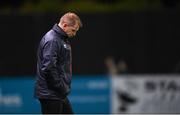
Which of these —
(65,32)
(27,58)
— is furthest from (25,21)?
(65,32)

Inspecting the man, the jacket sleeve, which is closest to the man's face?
the man

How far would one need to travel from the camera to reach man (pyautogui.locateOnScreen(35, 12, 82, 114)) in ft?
25.5

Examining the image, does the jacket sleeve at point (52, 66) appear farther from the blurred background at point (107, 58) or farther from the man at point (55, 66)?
the blurred background at point (107, 58)

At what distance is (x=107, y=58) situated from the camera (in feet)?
51.3

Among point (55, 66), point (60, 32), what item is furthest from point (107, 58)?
point (55, 66)

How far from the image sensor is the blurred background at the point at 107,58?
15156 mm

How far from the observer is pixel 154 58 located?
1586 cm

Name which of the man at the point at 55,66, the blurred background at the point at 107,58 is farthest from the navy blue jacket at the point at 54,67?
the blurred background at the point at 107,58

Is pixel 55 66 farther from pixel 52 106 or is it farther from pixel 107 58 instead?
pixel 107 58

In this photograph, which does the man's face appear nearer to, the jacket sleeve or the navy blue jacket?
the navy blue jacket

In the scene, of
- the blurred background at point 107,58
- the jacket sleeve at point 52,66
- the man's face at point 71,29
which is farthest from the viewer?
the blurred background at point 107,58

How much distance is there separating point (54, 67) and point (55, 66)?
0.06ft

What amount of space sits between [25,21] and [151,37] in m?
2.44

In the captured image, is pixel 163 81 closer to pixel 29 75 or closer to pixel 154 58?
pixel 154 58
